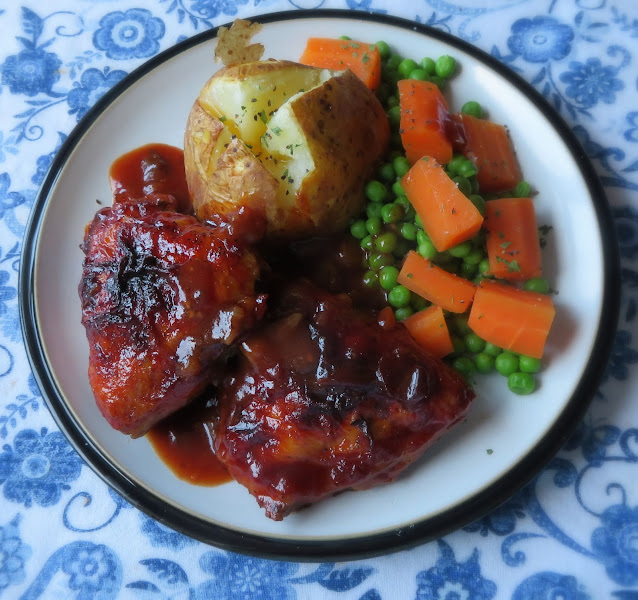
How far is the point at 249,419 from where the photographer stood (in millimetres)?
2471

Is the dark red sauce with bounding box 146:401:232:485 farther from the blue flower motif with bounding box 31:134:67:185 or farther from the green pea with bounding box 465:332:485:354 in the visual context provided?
the blue flower motif with bounding box 31:134:67:185

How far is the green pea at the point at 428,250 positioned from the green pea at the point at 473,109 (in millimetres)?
714

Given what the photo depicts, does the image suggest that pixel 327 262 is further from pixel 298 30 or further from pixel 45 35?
pixel 45 35

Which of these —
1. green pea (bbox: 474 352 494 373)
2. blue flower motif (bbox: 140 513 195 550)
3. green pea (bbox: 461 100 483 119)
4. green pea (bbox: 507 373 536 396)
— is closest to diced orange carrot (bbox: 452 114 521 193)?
green pea (bbox: 461 100 483 119)

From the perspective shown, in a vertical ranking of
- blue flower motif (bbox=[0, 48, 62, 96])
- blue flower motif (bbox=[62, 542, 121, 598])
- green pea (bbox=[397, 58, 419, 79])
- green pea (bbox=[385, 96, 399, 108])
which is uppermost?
blue flower motif (bbox=[0, 48, 62, 96])

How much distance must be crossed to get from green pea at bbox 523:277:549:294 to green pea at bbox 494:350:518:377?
30cm

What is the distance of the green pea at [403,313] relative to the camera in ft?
9.20

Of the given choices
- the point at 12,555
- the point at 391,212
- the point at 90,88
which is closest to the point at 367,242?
the point at 391,212

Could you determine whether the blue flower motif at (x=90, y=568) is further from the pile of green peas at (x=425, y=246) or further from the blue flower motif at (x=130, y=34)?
the blue flower motif at (x=130, y=34)

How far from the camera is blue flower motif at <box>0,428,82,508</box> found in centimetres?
295

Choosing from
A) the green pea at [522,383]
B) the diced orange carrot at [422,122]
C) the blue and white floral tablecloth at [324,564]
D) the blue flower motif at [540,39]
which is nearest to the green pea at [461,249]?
the diced orange carrot at [422,122]

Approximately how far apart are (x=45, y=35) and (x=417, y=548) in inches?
139

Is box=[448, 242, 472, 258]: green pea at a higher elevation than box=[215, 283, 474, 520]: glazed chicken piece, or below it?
higher

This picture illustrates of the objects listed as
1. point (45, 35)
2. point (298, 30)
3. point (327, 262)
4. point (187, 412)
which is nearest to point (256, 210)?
point (327, 262)
